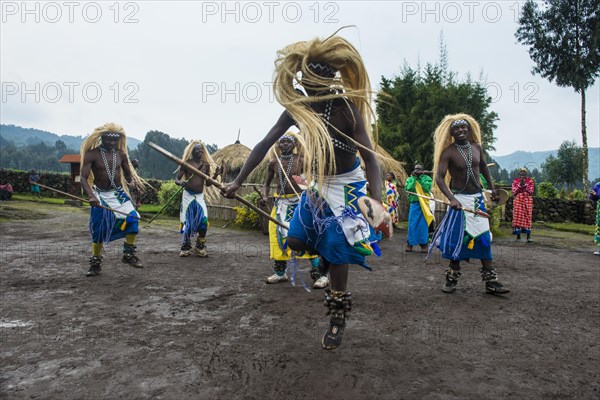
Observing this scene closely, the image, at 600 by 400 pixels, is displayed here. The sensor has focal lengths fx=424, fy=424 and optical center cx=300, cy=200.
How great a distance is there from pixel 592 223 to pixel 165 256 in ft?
59.5

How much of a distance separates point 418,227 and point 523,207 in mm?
3972

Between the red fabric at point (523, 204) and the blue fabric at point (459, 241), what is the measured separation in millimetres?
6380

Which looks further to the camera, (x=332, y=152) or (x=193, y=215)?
(x=193, y=215)

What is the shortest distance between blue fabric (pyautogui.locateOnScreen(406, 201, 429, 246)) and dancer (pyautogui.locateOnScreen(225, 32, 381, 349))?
5503 millimetres

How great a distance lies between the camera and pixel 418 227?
8.29m

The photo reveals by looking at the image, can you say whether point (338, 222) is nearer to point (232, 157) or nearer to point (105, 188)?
point (105, 188)

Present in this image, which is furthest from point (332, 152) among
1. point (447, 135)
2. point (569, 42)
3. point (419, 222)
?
point (569, 42)

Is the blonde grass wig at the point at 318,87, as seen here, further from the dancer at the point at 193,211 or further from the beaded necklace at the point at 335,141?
the dancer at the point at 193,211

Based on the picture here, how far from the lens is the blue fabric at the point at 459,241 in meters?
4.84

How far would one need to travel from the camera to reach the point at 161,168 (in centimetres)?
6988

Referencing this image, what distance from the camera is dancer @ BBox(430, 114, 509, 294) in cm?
485

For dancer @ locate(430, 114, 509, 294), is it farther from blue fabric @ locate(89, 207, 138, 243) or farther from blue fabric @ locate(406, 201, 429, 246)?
blue fabric @ locate(89, 207, 138, 243)

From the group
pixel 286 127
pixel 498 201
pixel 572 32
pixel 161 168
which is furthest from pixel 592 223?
pixel 161 168

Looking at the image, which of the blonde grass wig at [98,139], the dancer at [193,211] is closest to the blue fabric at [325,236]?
the blonde grass wig at [98,139]
